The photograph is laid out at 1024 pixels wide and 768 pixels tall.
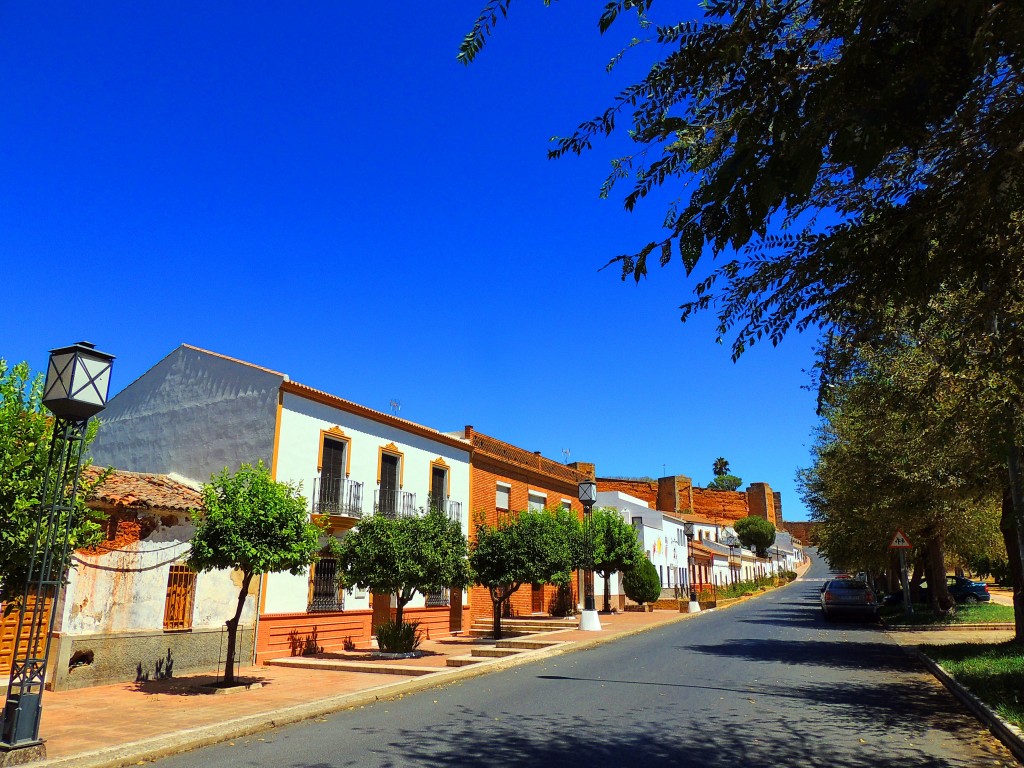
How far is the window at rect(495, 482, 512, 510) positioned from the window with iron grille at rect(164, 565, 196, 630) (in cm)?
1401

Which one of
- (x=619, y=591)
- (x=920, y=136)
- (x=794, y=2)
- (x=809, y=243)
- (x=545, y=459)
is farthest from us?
(x=619, y=591)

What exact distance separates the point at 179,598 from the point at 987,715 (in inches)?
498

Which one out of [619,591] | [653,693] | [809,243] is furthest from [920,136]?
[619,591]

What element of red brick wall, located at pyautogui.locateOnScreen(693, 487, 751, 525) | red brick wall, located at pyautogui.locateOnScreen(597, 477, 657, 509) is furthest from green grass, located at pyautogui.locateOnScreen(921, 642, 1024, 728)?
red brick wall, located at pyautogui.locateOnScreen(693, 487, 751, 525)

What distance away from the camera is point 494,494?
26641mm

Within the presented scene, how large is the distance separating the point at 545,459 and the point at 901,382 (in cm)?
2096

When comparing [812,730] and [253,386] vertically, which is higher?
[253,386]

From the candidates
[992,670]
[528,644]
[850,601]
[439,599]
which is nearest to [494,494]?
[439,599]

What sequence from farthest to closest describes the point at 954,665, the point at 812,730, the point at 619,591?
the point at 619,591
the point at 954,665
the point at 812,730

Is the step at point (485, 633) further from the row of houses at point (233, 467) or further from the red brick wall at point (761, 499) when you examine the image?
the red brick wall at point (761, 499)

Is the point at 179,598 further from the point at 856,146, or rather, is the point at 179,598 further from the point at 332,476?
the point at 856,146

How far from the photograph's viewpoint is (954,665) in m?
12.5

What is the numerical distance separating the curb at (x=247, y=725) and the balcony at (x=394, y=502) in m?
6.60

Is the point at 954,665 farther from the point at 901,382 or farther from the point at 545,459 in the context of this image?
the point at 545,459
